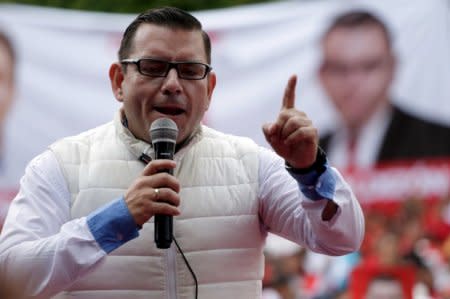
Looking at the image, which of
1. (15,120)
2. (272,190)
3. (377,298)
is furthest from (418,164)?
(272,190)

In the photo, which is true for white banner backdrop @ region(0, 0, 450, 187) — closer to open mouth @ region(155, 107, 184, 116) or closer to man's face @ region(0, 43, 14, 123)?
man's face @ region(0, 43, 14, 123)

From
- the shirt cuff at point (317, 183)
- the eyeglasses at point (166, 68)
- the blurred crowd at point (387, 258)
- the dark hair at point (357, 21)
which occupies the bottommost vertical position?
the blurred crowd at point (387, 258)

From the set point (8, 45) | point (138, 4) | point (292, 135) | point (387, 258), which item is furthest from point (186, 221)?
point (138, 4)

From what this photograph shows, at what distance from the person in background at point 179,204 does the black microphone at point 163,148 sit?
133 millimetres

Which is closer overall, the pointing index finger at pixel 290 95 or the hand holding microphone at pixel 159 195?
the hand holding microphone at pixel 159 195

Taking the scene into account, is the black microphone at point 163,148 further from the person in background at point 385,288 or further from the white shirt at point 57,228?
the person in background at point 385,288

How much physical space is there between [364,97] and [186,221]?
15.2 feet

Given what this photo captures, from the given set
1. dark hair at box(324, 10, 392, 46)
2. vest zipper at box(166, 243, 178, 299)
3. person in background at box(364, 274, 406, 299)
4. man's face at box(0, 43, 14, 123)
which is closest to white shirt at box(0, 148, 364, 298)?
vest zipper at box(166, 243, 178, 299)

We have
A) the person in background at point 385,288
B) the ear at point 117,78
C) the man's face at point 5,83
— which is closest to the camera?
the ear at point 117,78

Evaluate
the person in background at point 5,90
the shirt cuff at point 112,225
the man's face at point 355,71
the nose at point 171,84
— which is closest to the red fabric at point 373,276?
the man's face at point 355,71

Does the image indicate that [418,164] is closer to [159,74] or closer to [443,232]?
[443,232]

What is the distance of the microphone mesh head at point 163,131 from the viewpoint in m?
3.27

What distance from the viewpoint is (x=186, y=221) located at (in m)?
3.48

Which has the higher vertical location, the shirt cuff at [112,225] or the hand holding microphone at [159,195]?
the hand holding microphone at [159,195]
